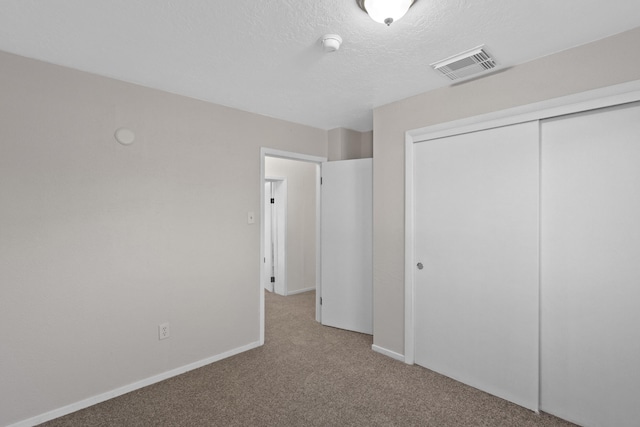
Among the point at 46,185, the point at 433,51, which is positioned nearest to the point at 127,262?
the point at 46,185

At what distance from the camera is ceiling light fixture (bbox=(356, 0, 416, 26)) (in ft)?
4.59

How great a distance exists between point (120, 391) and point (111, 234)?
1182mm

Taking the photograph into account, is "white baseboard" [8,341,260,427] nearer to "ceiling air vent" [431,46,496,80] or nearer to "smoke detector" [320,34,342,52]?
"smoke detector" [320,34,342,52]

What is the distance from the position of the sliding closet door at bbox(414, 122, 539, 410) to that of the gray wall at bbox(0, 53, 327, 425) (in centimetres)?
168

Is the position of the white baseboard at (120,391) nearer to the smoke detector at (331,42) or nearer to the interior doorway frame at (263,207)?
the interior doorway frame at (263,207)

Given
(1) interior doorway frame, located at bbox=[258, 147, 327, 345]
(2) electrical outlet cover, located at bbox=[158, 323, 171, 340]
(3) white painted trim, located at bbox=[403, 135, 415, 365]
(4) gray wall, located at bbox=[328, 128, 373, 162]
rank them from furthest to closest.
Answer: (4) gray wall, located at bbox=[328, 128, 373, 162] < (1) interior doorway frame, located at bbox=[258, 147, 327, 345] < (3) white painted trim, located at bbox=[403, 135, 415, 365] < (2) electrical outlet cover, located at bbox=[158, 323, 171, 340]

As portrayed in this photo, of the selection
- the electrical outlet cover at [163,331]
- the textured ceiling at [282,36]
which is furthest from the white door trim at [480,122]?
the electrical outlet cover at [163,331]

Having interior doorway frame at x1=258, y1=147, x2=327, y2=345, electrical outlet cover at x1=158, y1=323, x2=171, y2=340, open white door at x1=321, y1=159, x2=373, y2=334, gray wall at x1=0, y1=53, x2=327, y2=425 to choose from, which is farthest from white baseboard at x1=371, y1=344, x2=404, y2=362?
electrical outlet cover at x1=158, y1=323, x2=171, y2=340

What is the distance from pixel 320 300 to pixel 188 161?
2.23 m

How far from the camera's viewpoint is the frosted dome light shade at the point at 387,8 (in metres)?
1.40

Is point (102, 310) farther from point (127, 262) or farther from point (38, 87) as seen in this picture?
point (38, 87)

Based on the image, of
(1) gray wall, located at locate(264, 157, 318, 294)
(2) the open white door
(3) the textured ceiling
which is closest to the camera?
(3) the textured ceiling

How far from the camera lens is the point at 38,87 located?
1993 millimetres

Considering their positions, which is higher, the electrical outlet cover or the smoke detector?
the smoke detector
